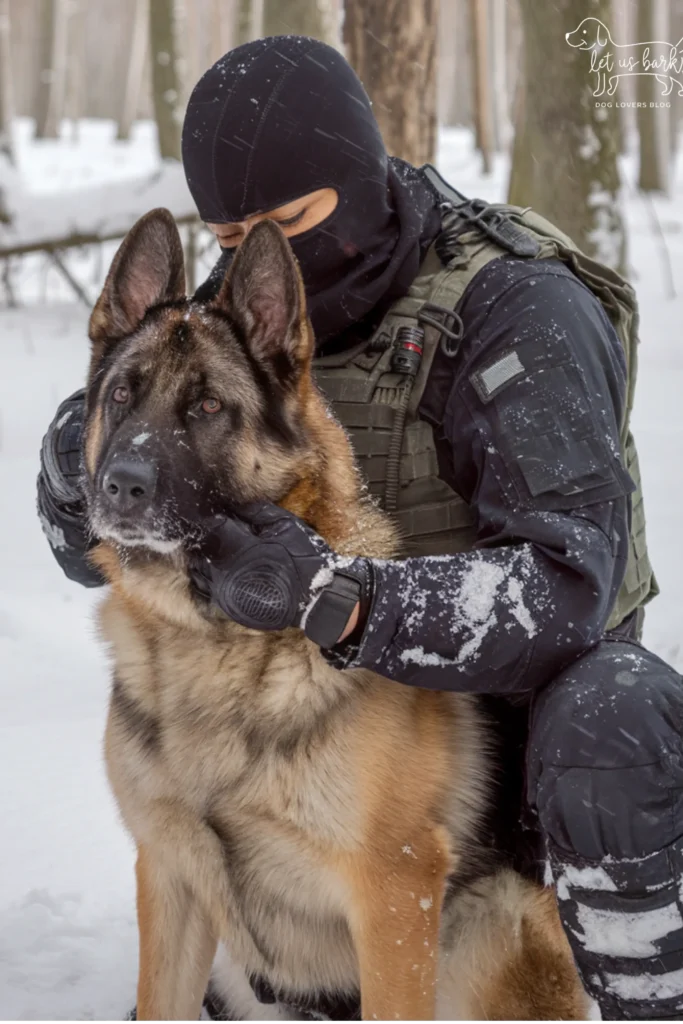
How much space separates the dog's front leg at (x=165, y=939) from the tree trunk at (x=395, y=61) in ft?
14.1

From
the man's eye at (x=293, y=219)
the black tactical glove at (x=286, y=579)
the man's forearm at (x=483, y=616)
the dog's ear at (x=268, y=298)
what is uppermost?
the man's eye at (x=293, y=219)

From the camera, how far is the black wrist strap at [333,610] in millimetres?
1883

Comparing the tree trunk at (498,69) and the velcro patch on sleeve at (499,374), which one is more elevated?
the velcro patch on sleeve at (499,374)

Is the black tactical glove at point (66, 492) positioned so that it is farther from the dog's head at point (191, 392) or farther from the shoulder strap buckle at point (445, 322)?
the shoulder strap buckle at point (445, 322)

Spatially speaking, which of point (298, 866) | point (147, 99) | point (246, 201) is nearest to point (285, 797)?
point (298, 866)

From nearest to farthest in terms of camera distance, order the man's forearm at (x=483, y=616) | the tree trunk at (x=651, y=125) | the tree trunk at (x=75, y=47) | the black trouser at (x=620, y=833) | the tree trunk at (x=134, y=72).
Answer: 1. the black trouser at (x=620, y=833)
2. the man's forearm at (x=483, y=616)
3. the tree trunk at (x=651, y=125)
4. the tree trunk at (x=134, y=72)
5. the tree trunk at (x=75, y=47)

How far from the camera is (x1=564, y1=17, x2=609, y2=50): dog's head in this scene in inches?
255

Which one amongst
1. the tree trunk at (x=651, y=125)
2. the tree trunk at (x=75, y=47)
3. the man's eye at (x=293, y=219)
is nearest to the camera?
the man's eye at (x=293, y=219)

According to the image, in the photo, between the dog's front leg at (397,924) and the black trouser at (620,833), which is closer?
the black trouser at (620,833)

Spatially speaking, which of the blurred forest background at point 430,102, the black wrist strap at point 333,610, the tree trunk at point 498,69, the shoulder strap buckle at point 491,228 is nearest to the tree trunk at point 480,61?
the blurred forest background at point 430,102

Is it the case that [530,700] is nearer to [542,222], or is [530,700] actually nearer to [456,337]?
[456,337]

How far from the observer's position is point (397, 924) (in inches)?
76.6

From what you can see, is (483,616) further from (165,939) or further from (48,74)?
(48,74)

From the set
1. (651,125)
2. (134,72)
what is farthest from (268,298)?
(134,72)
